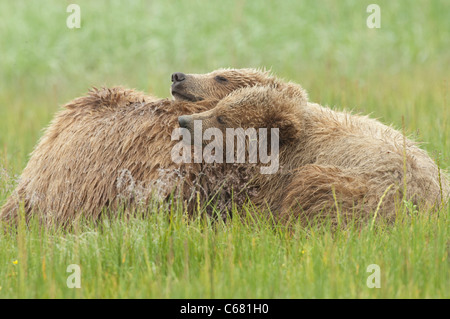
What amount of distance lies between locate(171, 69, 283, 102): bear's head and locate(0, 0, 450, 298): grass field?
3.75 feet

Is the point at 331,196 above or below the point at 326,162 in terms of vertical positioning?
below

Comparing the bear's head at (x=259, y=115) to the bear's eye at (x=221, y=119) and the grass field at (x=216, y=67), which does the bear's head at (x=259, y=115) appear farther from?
the grass field at (x=216, y=67)

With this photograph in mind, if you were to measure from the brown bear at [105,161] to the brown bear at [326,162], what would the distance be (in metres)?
0.31

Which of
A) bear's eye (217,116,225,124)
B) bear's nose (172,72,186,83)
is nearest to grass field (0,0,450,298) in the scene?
bear's eye (217,116,225,124)

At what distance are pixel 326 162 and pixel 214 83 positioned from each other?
1.53 metres

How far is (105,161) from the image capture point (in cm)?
550

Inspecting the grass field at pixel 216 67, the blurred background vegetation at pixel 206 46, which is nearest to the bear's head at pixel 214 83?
the grass field at pixel 216 67

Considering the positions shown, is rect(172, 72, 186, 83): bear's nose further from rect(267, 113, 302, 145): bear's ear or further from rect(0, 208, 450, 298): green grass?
rect(0, 208, 450, 298): green grass

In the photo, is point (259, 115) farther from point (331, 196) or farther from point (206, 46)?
point (206, 46)

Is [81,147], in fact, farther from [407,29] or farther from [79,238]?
[407,29]

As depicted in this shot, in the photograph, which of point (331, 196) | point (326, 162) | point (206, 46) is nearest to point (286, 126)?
point (326, 162)

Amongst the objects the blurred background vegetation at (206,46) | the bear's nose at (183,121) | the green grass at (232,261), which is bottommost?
the green grass at (232,261)

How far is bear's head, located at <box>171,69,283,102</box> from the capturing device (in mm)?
6332

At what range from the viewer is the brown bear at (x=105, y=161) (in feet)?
17.3
